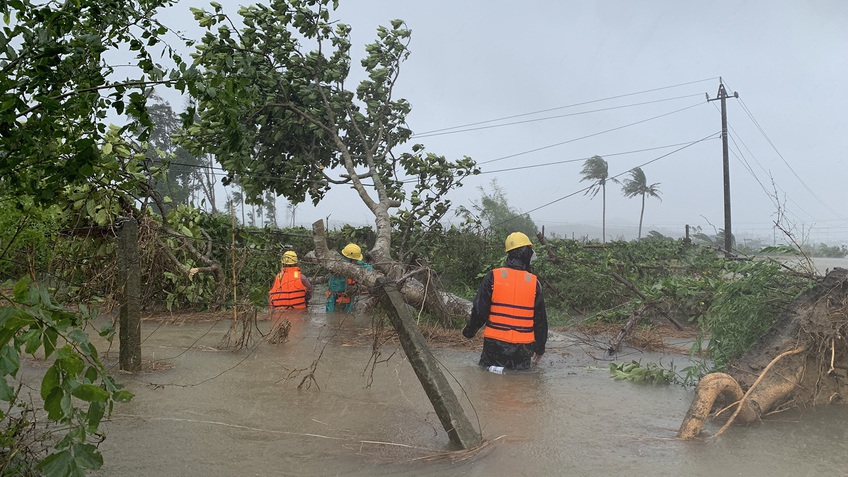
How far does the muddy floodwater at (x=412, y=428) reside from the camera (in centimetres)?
434

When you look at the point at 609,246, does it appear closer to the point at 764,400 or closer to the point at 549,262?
the point at 549,262

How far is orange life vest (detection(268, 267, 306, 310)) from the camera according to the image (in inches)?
423

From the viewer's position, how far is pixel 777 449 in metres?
4.68

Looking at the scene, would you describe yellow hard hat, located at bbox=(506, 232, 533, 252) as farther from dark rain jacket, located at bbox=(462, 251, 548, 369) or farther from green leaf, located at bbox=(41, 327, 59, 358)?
green leaf, located at bbox=(41, 327, 59, 358)

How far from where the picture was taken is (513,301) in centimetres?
688

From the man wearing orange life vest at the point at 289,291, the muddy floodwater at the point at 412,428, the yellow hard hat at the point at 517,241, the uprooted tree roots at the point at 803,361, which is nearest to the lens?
the muddy floodwater at the point at 412,428

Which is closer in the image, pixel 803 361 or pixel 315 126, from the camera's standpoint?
pixel 803 361

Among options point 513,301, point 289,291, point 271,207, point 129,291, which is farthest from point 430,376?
point 271,207

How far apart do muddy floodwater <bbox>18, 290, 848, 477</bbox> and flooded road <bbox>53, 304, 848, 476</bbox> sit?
16mm

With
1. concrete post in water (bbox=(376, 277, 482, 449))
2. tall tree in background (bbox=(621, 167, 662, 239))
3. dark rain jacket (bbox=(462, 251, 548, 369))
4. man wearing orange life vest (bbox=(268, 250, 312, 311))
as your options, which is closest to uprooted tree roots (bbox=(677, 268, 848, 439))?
dark rain jacket (bbox=(462, 251, 548, 369))

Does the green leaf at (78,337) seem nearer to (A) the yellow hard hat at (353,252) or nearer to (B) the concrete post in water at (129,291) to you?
(B) the concrete post in water at (129,291)

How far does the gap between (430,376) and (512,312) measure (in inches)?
100

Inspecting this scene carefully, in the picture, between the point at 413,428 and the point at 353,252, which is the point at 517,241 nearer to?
the point at 413,428

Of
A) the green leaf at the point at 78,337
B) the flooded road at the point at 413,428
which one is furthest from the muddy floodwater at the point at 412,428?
the green leaf at the point at 78,337
